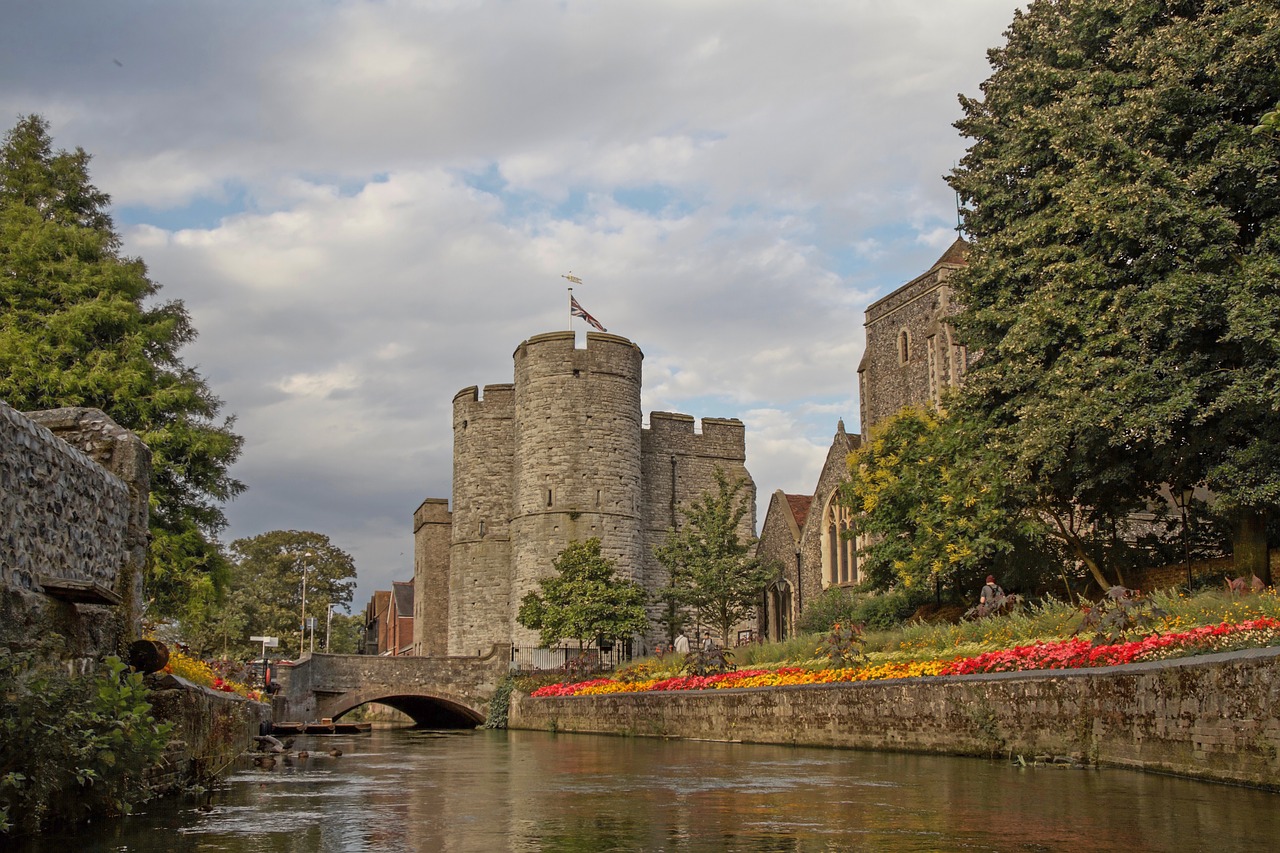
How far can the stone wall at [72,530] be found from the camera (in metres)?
7.25

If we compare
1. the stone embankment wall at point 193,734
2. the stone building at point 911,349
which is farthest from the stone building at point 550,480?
the stone embankment wall at point 193,734

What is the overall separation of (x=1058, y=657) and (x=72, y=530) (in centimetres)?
906

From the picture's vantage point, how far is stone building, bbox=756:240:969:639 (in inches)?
1521

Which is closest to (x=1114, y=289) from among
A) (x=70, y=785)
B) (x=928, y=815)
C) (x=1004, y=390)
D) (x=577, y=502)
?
(x=1004, y=390)

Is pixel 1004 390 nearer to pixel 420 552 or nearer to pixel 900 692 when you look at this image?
pixel 900 692

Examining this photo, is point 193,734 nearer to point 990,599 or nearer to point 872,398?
point 990,599

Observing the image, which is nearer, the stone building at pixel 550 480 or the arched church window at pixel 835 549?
the arched church window at pixel 835 549

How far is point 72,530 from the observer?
27.6 ft

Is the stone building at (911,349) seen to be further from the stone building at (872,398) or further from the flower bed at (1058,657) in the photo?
the flower bed at (1058,657)

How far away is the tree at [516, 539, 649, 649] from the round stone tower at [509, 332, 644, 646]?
120 inches

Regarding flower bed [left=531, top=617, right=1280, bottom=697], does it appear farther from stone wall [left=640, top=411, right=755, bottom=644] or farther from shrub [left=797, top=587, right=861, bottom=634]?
stone wall [left=640, top=411, right=755, bottom=644]

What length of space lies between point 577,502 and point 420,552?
14740 mm

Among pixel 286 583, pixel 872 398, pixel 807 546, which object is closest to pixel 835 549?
pixel 807 546

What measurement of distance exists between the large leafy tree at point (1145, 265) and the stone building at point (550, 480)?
2582cm
